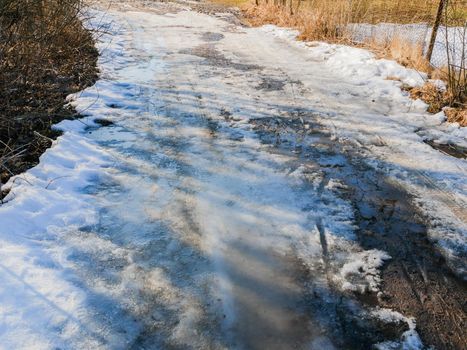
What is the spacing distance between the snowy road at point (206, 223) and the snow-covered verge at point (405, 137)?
0.11 feet

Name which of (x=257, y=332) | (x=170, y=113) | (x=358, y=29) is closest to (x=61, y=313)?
(x=257, y=332)

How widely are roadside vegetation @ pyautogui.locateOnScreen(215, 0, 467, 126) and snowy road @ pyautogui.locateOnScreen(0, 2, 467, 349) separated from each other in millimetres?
529

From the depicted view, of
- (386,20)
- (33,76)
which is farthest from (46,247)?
(386,20)

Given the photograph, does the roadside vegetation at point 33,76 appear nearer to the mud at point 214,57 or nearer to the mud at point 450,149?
the mud at point 214,57

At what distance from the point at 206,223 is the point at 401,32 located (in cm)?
789

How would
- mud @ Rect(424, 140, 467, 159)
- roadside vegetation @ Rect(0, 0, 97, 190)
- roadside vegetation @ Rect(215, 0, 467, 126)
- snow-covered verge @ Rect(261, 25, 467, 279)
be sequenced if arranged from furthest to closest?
1. roadside vegetation @ Rect(215, 0, 467, 126)
2. mud @ Rect(424, 140, 467, 159)
3. roadside vegetation @ Rect(0, 0, 97, 190)
4. snow-covered verge @ Rect(261, 25, 467, 279)

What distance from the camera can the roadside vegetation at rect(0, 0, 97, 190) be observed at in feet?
15.0

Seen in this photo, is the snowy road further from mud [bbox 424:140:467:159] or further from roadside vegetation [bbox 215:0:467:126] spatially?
roadside vegetation [bbox 215:0:467:126]

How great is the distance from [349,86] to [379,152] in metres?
2.73

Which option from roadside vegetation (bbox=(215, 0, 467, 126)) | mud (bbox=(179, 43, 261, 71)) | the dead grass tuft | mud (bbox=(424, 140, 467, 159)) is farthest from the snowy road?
mud (bbox=(179, 43, 261, 71))

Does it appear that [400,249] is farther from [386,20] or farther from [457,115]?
[386,20]

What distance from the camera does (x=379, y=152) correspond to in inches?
190

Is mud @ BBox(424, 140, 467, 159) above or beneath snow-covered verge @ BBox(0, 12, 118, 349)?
above

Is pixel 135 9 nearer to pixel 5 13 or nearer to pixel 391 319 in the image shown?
pixel 5 13
